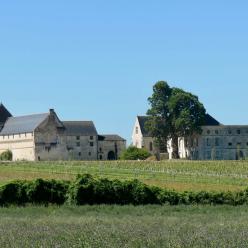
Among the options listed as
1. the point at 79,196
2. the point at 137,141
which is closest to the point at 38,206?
the point at 79,196

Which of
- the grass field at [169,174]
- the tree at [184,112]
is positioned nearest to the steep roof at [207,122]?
the tree at [184,112]

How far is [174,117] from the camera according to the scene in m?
123

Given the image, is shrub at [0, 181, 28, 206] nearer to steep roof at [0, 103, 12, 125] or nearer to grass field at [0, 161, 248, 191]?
grass field at [0, 161, 248, 191]

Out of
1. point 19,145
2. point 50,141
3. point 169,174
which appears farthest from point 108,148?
point 169,174

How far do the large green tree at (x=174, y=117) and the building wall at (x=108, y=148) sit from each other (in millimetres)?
27521

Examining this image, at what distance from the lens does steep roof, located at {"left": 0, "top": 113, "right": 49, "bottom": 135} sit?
137m

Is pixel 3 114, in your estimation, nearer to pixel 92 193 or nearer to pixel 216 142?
pixel 216 142

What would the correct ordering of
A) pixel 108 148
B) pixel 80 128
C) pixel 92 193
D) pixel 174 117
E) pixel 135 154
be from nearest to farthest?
pixel 92 193 < pixel 174 117 < pixel 135 154 < pixel 80 128 < pixel 108 148

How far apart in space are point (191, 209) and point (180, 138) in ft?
320

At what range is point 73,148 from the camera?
479 ft

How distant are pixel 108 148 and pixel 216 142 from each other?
78.7 feet

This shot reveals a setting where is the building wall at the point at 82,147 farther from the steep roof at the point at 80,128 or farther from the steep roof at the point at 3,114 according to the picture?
the steep roof at the point at 3,114

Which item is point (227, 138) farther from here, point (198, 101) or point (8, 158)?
point (8, 158)

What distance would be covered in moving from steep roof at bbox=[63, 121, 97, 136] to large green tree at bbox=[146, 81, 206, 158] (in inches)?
1012
